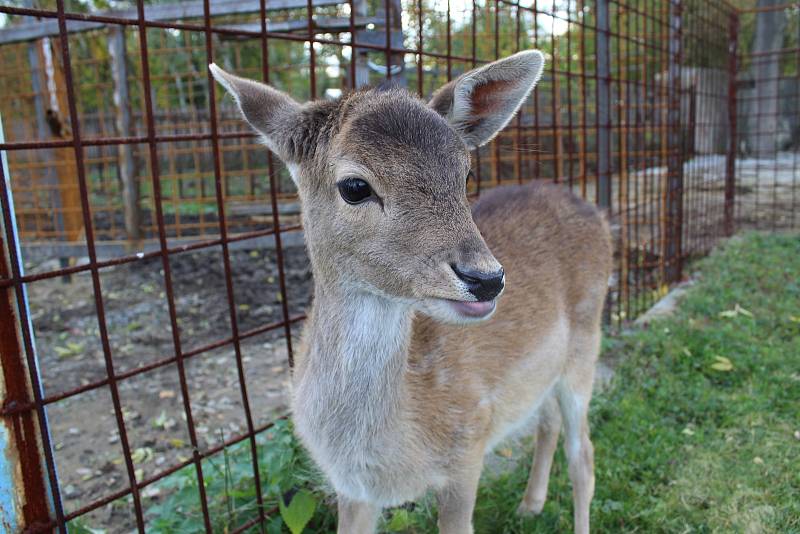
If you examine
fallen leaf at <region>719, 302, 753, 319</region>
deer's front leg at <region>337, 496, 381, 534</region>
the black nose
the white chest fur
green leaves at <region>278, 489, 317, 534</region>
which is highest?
the black nose

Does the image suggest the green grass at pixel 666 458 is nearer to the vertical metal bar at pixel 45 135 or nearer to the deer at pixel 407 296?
the deer at pixel 407 296

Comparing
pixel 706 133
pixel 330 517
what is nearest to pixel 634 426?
pixel 330 517

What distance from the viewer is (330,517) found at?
3256mm

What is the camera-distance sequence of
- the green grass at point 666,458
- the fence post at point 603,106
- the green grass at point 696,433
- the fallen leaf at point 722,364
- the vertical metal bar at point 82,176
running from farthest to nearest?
the fence post at point 603,106 → the fallen leaf at point 722,364 → the green grass at point 696,433 → the green grass at point 666,458 → the vertical metal bar at point 82,176

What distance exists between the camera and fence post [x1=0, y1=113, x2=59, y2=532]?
2.12m

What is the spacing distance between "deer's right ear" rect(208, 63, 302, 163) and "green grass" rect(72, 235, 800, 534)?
5.20 feet

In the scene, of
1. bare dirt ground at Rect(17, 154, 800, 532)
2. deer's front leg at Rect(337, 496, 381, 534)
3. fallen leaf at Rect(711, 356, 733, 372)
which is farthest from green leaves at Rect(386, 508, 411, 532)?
fallen leaf at Rect(711, 356, 733, 372)

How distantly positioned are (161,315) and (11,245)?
5.17m

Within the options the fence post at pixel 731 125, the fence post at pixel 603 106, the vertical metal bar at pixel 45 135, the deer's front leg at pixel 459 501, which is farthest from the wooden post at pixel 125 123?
the fence post at pixel 731 125

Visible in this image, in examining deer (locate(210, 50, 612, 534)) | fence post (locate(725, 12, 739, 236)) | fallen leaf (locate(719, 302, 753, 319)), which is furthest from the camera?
fence post (locate(725, 12, 739, 236))

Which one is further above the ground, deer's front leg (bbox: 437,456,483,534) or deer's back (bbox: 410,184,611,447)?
deer's back (bbox: 410,184,611,447)

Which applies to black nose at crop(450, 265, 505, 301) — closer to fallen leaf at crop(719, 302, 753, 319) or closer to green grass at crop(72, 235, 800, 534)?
green grass at crop(72, 235, 800, 534)

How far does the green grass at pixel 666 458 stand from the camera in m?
3.16

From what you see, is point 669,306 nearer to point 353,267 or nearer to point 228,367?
point 228,367
